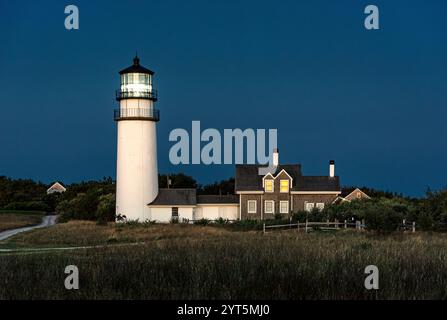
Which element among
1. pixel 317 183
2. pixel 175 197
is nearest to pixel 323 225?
pixel 317 183

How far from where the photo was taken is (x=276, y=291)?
11.2m

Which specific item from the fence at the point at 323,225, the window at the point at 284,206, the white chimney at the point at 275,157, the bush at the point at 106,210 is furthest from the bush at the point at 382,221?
the bush at the point at 106,210

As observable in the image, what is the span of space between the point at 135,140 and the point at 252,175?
9.32 meters

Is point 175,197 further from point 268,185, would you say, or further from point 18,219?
point 18,219

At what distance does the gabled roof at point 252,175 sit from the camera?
172 ft

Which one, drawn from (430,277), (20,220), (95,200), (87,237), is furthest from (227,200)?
(430,277)

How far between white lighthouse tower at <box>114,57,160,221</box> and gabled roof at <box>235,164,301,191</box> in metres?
6.71

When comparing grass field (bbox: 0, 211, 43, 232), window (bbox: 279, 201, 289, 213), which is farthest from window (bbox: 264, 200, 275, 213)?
grass field (bbox: 0, 211, 43, 232)

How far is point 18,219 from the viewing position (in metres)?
55.0

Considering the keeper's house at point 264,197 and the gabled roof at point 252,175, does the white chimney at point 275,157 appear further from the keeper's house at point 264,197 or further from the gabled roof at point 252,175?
the keeper's house at point 264,197

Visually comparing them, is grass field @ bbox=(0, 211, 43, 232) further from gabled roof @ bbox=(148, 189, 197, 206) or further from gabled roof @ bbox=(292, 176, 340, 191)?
gabled roof @ bbox=(292, 176, 340, 191)
